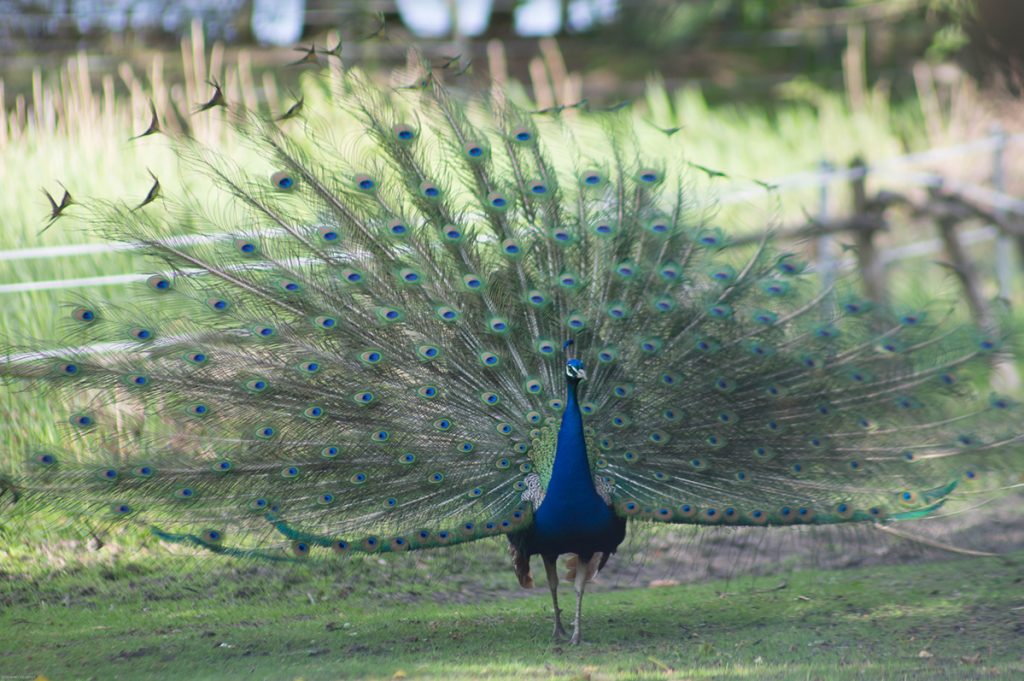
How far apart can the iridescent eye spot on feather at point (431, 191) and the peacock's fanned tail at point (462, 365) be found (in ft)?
0.10

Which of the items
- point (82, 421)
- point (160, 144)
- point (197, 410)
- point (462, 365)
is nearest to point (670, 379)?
point (462, 365)

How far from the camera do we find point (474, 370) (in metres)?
5.21

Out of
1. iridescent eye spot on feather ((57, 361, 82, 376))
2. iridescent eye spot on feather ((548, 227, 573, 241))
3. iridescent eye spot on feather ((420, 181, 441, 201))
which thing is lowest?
iridescent eye spot on feather ((57, 361, 82, 376))

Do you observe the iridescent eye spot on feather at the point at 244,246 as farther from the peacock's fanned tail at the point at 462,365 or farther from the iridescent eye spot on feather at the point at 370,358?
the iridescent eye spot on feather at the point at 370,358

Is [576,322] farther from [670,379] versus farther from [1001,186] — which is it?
[1001,186]

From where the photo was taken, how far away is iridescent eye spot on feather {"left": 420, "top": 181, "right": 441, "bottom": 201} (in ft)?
17.2

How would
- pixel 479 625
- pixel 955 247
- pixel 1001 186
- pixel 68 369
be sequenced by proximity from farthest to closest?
pixel 1001 186
pixel 955 247
pixel 479 625
pixel 68 369

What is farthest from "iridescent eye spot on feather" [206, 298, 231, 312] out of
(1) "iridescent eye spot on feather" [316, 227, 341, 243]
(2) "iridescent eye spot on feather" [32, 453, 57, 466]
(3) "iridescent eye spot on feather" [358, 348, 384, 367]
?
(2) "iridescent eye spot on feather" [32, 453, 57, 466]

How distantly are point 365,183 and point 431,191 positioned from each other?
0.93 feet

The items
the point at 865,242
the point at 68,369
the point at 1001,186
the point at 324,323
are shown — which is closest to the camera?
the point at 68,369

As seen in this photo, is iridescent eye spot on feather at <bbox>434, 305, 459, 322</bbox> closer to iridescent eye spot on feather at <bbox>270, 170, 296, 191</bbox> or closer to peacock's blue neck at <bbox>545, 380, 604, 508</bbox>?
peacock's blue neck at <bbox>545, 380, 604, 508</bbox>

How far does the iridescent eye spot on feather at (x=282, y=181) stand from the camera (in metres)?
5.14

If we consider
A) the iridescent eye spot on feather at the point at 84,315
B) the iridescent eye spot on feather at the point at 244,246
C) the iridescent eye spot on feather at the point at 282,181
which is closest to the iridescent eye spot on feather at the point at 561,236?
the iridescent eye spot on feather at the point at 282,181

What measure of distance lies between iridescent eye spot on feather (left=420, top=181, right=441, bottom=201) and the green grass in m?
1.60
